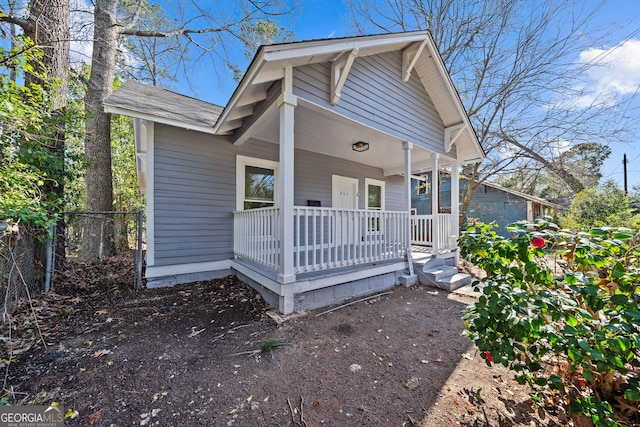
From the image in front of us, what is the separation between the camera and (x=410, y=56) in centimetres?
521

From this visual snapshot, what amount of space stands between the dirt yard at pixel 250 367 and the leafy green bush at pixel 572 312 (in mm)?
420

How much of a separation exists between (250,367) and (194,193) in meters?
3.79

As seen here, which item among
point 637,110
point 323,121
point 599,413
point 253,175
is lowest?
point 599,413

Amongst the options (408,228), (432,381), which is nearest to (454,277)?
(408,228)

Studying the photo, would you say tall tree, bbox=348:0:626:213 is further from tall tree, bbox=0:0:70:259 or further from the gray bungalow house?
tall tree, bbox=0:0:70:259

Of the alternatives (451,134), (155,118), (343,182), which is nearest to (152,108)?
(155,118)

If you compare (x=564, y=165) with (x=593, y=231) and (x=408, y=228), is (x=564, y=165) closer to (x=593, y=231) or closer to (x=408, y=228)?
(x=408, y=228)

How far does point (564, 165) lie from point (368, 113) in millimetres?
10854

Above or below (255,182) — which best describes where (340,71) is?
above

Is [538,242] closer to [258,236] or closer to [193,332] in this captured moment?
[193,332]

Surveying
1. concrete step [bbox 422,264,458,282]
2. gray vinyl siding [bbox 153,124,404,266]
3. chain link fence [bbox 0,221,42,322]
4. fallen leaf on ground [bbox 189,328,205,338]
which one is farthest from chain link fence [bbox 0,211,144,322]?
concrete step [bbox 422,264,458,282]

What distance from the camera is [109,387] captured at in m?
2.07

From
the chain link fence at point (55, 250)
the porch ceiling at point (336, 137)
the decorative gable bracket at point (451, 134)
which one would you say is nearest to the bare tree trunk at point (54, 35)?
the chain link fence at point (55, 250)

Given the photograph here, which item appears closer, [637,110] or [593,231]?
[593,231]
